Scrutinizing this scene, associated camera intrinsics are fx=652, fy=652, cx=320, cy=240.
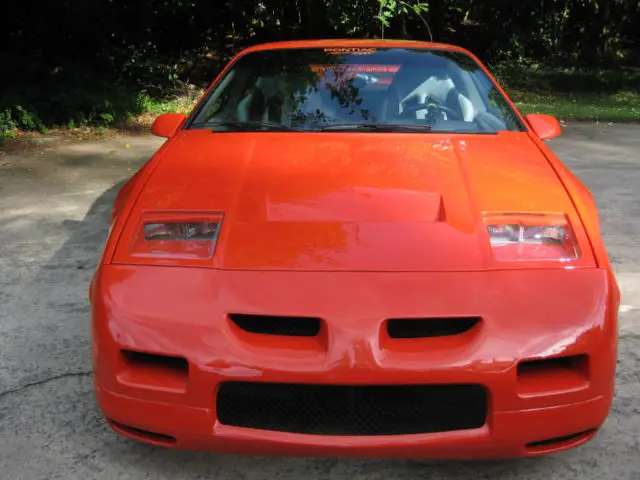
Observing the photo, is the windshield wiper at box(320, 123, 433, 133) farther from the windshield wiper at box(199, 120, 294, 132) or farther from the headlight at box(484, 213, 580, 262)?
the headlight at box(484, 213, 580, 262)

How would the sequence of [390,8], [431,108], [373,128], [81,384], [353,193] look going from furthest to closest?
[390,8], [431,108], [373,128], [81,384], [353,193]

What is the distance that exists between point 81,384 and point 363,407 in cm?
138

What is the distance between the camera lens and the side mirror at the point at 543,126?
10.0 ft

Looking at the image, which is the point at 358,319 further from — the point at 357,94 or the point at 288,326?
the point at 357,94

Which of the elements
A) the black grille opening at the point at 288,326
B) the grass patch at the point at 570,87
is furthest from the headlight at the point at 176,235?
the grass patch at the point at 570,87

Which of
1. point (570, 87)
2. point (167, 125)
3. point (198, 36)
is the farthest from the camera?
point (198, 36)

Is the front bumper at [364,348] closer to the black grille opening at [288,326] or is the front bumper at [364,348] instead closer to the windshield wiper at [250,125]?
the black grille opening at [288,326]

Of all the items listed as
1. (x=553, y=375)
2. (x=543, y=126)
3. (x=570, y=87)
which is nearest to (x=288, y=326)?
(x=553, y=375)

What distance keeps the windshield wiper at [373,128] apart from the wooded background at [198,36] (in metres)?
7.73

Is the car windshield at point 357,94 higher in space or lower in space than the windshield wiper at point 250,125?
higher

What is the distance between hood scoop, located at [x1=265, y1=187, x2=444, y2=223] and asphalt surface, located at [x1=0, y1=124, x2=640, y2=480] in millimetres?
810

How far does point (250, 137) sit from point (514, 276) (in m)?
1.33

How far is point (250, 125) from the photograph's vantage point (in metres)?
2.92

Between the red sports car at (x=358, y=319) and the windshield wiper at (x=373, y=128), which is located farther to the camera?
the windshield wiper at (x=373, y=128)
